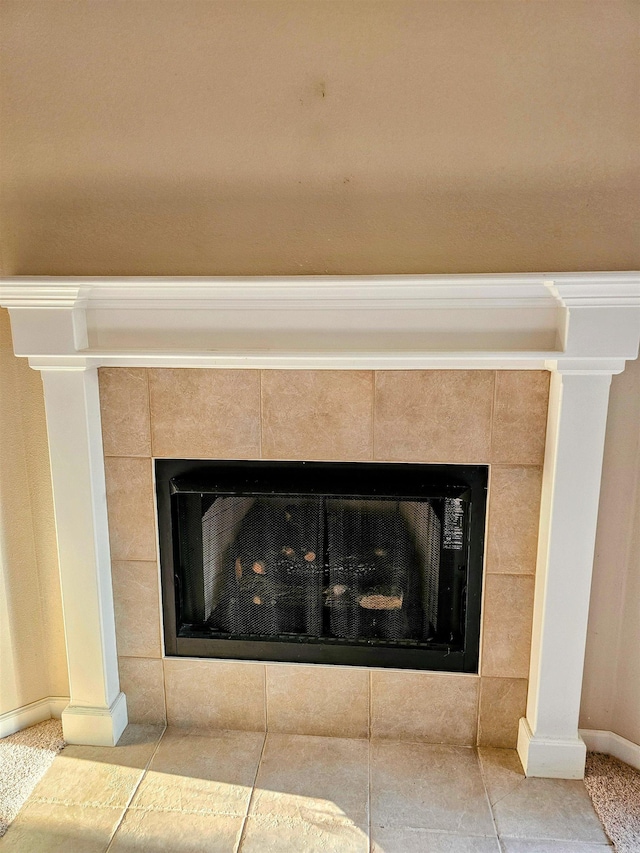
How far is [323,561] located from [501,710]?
691mm

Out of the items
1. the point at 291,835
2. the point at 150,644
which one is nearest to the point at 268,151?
the point at 150,644

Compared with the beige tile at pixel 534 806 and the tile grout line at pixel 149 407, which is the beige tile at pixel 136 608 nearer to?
the tile grout line at pixel 149 407

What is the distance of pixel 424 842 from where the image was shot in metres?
1.69

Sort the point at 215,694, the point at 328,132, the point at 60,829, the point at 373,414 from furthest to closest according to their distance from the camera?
the point at 215,694
the point at 373,414
the point at 60,829
the point at 328,132

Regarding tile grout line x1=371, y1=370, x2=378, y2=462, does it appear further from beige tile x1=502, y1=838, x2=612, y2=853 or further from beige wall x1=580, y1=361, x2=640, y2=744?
beige tile x1=502, y1=838, x2=612, y2=853

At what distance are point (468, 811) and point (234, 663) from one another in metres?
0.78

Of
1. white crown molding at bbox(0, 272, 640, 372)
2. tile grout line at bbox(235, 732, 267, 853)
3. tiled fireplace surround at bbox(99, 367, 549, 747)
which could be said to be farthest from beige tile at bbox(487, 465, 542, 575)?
tile grout line at bbox(235, 732, 267, 853)

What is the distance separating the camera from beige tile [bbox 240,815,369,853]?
5.48 ft

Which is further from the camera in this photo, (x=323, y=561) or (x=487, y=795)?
(x=323, y=561)

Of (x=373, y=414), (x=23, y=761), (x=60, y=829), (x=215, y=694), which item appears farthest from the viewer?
(x=215, y=694)

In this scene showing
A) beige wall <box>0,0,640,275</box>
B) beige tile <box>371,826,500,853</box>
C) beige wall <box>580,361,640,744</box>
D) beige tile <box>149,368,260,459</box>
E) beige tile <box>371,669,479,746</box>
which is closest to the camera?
beige wall <box>0,0,640,275</box>

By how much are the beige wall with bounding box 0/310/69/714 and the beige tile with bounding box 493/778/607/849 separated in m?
1.38

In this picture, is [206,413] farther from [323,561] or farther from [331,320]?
[323,561]

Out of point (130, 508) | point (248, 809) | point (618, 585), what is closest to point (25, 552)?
point (130, 508)
